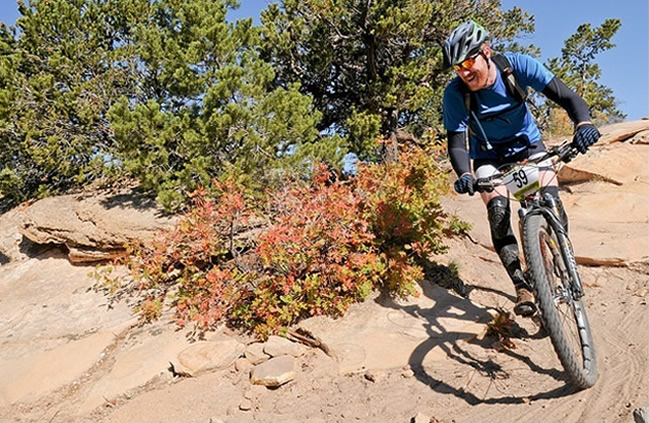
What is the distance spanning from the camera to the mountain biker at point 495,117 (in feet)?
9.36

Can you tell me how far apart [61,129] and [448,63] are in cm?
664

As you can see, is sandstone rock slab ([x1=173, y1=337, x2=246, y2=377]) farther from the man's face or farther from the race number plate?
Result: the man's face

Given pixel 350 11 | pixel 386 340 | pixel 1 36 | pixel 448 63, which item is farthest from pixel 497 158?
pixel 1 36

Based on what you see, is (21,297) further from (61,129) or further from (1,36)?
(1,36)

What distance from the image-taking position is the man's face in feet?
9.50

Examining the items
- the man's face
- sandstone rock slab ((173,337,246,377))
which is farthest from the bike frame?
sandstone rock slab ((173,337,246,377))

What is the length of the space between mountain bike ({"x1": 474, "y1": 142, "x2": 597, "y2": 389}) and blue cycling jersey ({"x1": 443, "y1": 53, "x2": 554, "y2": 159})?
13.4 inches

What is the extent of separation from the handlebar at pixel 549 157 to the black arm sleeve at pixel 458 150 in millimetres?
285

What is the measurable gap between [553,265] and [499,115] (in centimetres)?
114

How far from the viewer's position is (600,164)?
26.1ft

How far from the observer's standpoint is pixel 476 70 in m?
2.93

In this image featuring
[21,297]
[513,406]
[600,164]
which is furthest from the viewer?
[600,164]

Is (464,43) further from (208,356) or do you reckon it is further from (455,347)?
(208,356)

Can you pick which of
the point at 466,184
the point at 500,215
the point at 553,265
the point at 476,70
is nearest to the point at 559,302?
the point at 553,265
